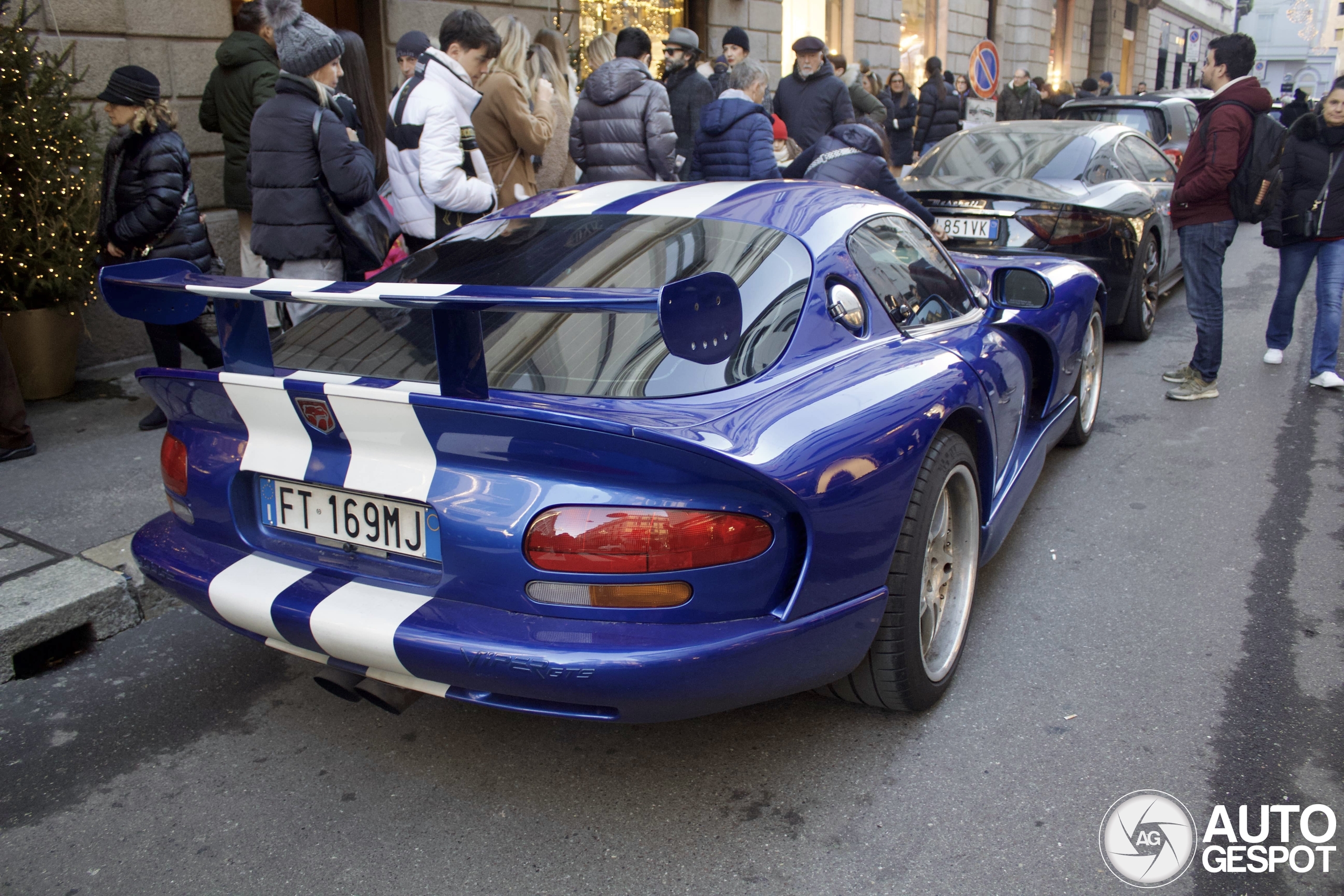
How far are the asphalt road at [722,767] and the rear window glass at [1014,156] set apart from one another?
12.4ft

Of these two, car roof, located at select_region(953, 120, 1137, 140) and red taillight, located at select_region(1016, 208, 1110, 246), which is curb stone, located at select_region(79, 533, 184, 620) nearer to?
red taillight, located at select_region(1016, 208, 1110, 246)

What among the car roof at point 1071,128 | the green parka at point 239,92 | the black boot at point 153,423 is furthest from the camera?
the car roof at point 1071,128

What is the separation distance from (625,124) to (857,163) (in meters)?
1.64

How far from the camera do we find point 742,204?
2.82 metres

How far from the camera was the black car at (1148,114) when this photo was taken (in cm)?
1057

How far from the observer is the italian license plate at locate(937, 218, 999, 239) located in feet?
20.0

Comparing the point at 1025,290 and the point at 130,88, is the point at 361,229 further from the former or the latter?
the point at 1025,290

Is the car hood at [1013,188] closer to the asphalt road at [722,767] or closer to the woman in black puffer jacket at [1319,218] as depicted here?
the woman in black puffer jacket at [1319,218]

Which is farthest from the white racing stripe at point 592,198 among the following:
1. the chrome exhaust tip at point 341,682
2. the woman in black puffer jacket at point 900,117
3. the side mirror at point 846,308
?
the woman in black puffer jacket at point 900,117

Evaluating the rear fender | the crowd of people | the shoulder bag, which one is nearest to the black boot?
the crowd of people

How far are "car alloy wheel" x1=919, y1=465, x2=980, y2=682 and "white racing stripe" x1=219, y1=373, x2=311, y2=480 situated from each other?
1.52 meters

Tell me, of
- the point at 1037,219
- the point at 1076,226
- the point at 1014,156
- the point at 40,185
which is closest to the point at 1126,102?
the point at 1014,156

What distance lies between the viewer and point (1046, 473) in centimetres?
447

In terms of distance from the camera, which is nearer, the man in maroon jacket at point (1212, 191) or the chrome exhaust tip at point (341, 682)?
the chrome exhaust tip at point (341, 682)
